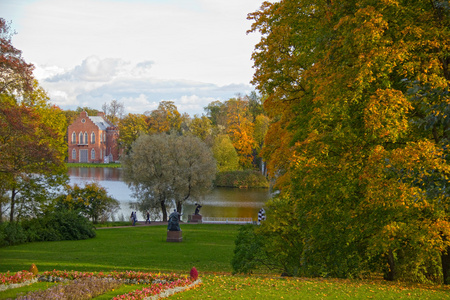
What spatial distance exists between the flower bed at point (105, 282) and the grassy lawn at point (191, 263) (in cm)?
37

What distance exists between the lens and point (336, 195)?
11156 millimetres

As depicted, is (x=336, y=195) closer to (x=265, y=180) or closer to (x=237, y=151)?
(x=265, y=180)

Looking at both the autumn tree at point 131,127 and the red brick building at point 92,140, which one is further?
the red brick building at point 92,140

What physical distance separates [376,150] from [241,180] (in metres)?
50.0

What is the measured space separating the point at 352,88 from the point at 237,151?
57.4 metres

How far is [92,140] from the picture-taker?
9625cm

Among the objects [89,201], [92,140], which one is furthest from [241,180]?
[92,140]

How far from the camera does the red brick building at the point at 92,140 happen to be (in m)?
96.2

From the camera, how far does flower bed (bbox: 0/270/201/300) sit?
9469 mm

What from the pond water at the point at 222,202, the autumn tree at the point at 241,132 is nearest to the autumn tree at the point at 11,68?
the pond water at the point at 222,202

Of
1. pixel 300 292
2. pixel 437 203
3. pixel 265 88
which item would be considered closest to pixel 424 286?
pixel 437 203

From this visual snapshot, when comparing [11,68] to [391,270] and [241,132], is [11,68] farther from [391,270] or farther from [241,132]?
[241,132]

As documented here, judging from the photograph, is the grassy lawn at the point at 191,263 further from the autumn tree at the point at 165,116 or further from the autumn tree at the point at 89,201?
the autumn tree at the point at 165,116

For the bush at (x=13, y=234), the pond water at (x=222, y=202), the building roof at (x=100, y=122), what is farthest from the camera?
the building roof at (x=100, y=122)
